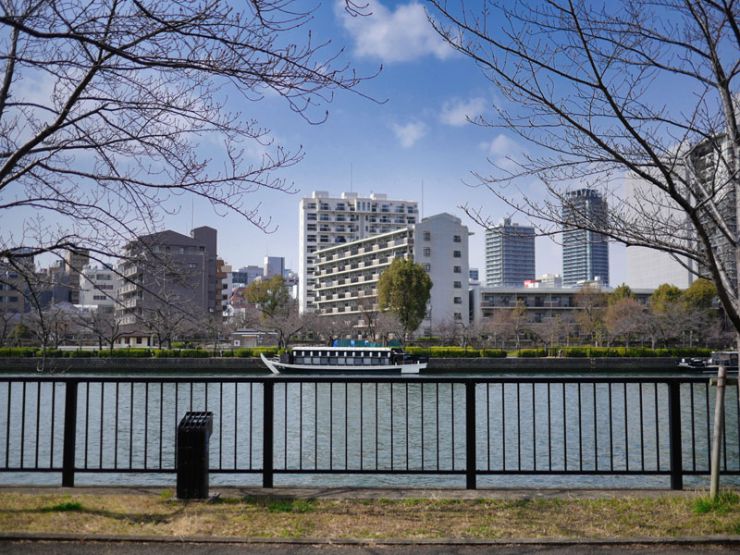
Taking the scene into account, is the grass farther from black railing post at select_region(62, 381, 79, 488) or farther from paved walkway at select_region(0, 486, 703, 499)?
black railing post at select_region(62, 381, 79, 488)

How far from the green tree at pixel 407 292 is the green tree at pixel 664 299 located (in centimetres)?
2179

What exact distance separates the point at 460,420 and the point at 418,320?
118ft

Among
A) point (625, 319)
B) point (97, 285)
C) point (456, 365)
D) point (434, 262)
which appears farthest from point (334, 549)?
point (434, 262)

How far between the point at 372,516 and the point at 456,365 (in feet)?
134

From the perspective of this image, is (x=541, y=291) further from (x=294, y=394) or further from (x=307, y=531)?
(x=307, y=531)

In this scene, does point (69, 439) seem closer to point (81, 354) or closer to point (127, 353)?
point (127, 353)

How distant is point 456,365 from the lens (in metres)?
45.0

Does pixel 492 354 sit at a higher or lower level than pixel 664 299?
lower

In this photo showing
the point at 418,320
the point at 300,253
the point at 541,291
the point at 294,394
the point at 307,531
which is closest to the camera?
the point at 307,531

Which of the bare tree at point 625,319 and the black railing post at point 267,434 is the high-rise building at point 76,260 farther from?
the bare tree at point 625,319

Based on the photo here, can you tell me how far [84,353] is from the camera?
151ft

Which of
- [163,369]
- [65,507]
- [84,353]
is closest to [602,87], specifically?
[65,507]

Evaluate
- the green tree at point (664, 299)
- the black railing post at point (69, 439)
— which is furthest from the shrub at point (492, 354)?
the black railing post at point (69, 439)

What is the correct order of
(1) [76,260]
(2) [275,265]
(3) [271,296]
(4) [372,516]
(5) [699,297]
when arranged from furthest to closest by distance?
(2) [275,265] → (3) [271,296] → (5) [699,297] → (1) [76,260] → (4) [372,516]
